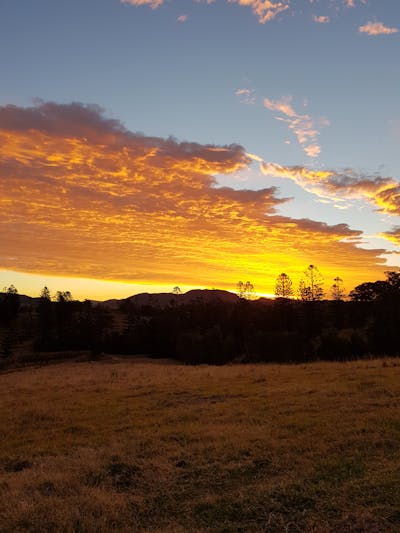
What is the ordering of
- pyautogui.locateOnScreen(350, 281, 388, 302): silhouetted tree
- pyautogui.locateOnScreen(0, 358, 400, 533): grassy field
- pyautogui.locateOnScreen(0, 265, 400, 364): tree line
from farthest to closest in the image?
pyautogui.locateOnScreen(350, 281, 388, 302): silhouetted tree
pyautogui.locateOnScreen(0, 265, 400, 364): tree line
pyautogui.locateOnScreen(0, 358, 400, 533): grassy field

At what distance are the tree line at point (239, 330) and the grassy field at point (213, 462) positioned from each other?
31456 mm

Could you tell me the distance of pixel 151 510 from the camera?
26.5 ft

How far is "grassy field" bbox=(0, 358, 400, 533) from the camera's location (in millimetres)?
7441

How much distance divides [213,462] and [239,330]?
64.0m

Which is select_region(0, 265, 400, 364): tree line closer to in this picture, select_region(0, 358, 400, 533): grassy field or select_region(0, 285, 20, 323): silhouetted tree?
select_region(0, 285, 20, 323): silhouetted tree

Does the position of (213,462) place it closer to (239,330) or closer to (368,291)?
(239,330)

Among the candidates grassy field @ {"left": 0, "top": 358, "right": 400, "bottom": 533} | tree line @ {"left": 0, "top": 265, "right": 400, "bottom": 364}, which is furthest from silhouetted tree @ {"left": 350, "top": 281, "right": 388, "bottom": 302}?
grassy field @ {"left": 0, "top": 358, "right": 400, "bottom": 533}

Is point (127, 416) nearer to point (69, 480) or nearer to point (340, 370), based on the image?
point (69, 480)

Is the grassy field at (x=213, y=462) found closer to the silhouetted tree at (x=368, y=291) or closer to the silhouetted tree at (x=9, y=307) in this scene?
the silhouetted tree at (x=368, y=291)

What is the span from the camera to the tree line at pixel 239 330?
4912 centimetres

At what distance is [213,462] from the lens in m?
10.3

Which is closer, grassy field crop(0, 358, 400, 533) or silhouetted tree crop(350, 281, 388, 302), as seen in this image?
grassy field crop(0, 358, 400, 533)

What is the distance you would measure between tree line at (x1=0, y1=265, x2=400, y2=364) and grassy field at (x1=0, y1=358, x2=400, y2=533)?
3146 cm

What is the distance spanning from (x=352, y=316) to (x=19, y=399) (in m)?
64.5
